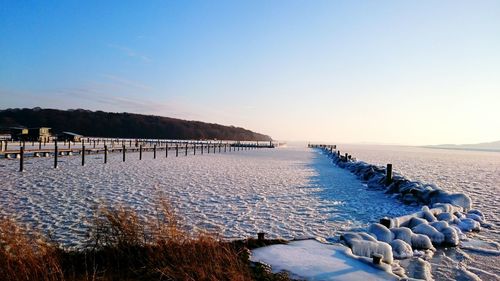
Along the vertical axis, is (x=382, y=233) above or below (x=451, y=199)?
below

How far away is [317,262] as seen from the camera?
6.01m

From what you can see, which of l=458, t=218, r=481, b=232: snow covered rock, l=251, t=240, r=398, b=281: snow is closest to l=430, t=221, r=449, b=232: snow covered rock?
l=458, t=218, r=481, b=232: snow covered rock

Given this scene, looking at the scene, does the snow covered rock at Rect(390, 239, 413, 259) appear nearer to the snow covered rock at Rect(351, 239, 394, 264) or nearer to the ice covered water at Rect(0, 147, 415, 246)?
the snow covered rock at Rect(351, 239, 394, 264)

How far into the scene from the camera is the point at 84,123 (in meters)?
180

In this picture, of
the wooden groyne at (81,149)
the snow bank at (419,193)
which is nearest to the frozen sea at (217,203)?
the snow bank at (419,193)

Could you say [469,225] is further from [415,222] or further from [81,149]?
[81,149]

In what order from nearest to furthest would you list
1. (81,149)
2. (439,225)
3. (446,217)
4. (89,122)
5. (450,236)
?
(450,236) < (439,225) < (446,217) < (81,149) < (89,122)

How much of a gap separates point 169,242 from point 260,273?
4.91 ft

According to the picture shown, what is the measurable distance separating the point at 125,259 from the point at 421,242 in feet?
21.0

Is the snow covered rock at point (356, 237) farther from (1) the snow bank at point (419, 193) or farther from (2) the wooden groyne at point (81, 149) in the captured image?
(2) the wooden groyne at point (81, 149)

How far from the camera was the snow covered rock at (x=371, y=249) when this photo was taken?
266 inches

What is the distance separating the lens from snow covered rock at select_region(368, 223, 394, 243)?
7.82m

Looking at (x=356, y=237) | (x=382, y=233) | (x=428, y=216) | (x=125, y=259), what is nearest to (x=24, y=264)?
(x=125, y=259)

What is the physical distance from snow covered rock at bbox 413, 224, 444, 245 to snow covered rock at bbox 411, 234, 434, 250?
48 cm
